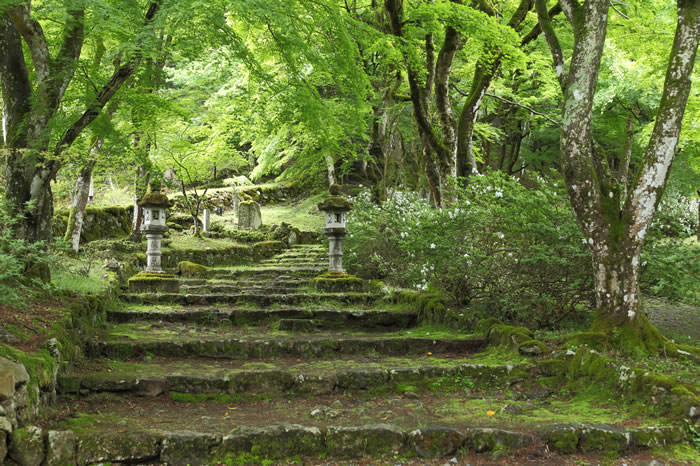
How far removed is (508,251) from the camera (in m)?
6.55

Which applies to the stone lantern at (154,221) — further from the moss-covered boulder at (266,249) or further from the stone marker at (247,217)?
the stone marker at (247,217)

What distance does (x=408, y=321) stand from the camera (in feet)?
24.8

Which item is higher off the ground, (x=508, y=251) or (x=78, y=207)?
(x=78, y=207)

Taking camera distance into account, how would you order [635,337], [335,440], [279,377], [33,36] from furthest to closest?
1. [33,36]
2. [635,337]
3. [279,377]
4. [335,440]

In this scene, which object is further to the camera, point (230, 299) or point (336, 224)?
point (336, 224)

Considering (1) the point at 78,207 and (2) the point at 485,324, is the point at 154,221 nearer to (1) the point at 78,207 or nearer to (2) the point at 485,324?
(1) the point at 78,207

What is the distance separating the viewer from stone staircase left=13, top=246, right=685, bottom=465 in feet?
11.7

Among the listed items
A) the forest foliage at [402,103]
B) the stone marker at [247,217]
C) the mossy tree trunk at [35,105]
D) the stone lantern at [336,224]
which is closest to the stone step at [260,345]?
the forest foliage at [402,103]

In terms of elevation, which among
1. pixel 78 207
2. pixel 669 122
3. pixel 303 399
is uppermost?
pixel 669 122

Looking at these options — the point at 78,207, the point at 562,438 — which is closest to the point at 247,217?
the point at 78,207

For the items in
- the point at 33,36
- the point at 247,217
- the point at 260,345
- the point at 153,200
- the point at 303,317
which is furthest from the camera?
the point at 247,217

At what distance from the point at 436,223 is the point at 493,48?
4.30 m

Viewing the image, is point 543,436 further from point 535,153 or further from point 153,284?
point 535,153

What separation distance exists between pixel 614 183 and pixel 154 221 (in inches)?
313
